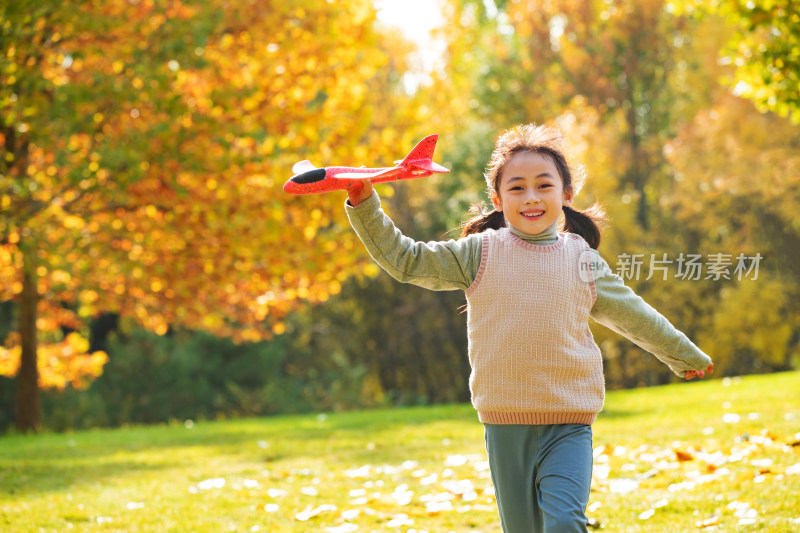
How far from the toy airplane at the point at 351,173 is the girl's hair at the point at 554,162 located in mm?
329

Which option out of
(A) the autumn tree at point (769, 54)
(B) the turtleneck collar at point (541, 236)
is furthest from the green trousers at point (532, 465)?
(A) the autumn tree at point (769, 54)

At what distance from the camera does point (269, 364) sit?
1753 cm

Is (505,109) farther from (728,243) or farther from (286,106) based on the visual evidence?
(286,106)

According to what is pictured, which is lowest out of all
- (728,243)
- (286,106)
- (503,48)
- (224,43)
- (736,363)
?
(736,363)

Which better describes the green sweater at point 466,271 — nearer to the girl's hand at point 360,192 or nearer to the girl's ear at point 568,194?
the girl's hand at point 360,192

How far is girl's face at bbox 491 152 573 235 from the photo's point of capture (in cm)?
316

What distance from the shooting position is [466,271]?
10.3 feet

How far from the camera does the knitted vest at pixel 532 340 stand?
3012mm

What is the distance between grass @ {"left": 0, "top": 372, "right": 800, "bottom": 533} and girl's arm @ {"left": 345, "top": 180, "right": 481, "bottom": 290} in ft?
5.60

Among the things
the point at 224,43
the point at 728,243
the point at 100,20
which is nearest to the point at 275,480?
the point at 100,20

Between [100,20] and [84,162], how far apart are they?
4.62ft

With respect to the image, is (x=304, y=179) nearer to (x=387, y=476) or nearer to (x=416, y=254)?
(x=416, y=254)

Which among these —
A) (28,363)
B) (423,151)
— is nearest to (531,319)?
(423,151)

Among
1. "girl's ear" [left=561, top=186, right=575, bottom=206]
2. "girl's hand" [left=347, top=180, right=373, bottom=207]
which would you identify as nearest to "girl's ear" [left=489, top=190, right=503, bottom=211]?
"girl's ear" [left=561, top=186, right=575, bottom=206]
